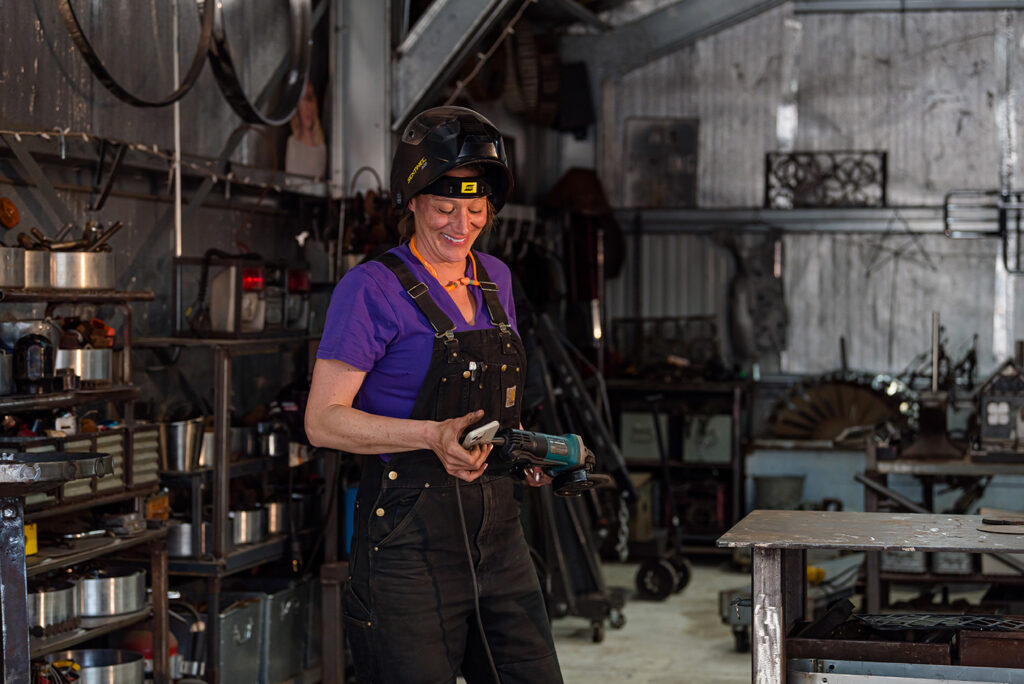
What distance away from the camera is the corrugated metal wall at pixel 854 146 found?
8.10 meters

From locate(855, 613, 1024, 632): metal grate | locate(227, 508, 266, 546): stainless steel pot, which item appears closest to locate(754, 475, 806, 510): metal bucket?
locate(227, 508, 266, 546): stainless steel pot

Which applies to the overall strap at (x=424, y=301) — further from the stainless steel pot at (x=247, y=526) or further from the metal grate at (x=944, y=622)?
the stainless steel pot at (x=247, y=526)

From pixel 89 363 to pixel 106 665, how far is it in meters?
0.93

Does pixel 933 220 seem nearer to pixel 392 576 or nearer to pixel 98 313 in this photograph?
pixel 98 313

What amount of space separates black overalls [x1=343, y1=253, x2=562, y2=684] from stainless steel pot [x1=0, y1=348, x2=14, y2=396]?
1.19 metres

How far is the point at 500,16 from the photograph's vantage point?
5.37 m

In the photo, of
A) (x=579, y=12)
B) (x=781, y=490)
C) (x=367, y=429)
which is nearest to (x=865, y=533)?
(x=367, y=429)

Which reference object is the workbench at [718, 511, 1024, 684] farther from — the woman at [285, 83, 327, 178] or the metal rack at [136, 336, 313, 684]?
the woman at [285, 83, 327, 178]

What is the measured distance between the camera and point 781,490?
24.7ft

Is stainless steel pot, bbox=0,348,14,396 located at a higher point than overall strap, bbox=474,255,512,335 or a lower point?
lower

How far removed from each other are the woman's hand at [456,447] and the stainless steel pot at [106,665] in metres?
1.78

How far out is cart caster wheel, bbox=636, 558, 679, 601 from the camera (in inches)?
258

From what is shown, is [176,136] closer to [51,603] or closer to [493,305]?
[51,603]

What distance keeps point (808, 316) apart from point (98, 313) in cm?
529
